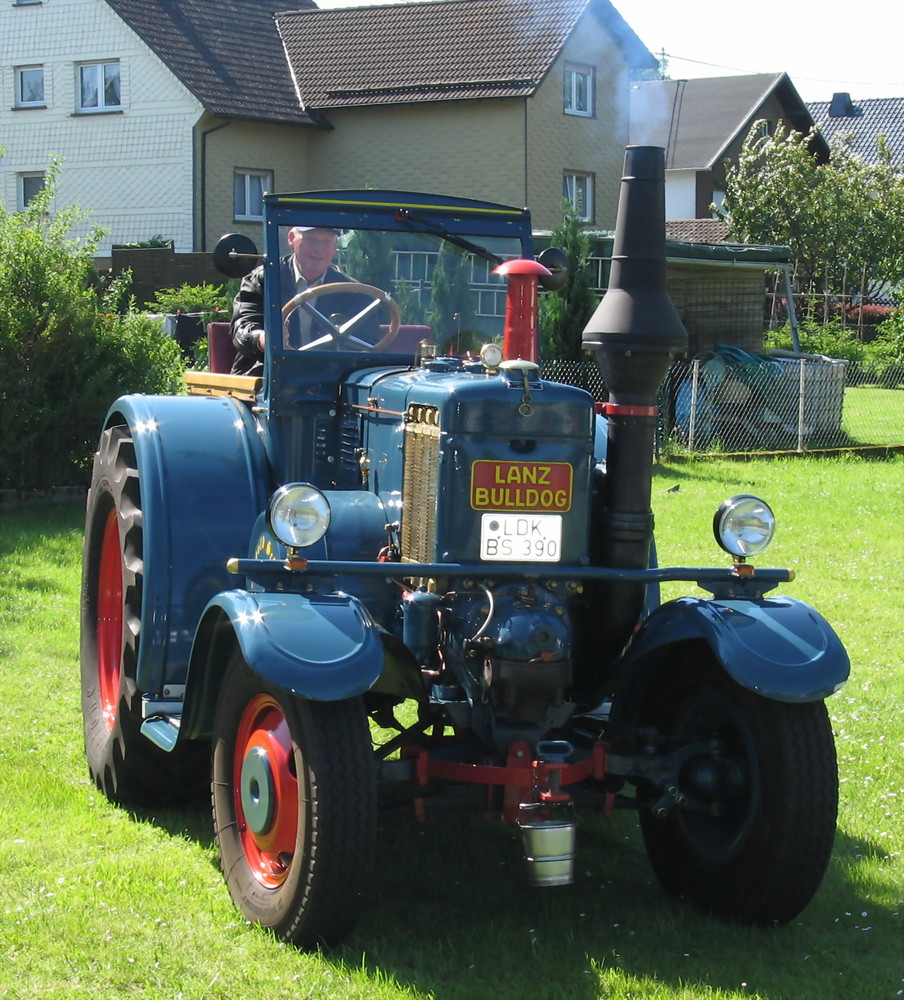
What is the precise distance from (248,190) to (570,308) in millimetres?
13818

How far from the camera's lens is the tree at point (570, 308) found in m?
16.8

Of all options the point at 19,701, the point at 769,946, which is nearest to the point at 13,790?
the point at 19,701

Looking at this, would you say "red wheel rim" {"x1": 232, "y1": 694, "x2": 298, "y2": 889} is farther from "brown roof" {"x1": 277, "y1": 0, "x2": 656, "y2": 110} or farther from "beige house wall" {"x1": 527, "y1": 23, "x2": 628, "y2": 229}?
"beige house wall" {"x1": 527, "y1": 23, "x2": 628, "y2": 229}

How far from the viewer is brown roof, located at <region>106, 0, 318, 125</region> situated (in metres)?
28.1

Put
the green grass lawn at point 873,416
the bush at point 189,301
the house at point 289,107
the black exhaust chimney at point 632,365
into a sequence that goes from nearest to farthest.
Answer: the black exhaust chimney at point 632,365
the green grass lawn at point 873,416
the bush at point 189,301
the house at point 289,107

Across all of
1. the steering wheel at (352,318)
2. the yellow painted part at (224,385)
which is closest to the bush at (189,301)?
the yellow painted part at (224,385)

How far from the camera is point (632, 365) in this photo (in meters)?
4.67

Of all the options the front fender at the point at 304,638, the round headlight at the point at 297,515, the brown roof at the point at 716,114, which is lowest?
the front fender at the point at 304,638

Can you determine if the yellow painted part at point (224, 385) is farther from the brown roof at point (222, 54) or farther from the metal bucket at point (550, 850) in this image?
the brown roof at point (222, 54)

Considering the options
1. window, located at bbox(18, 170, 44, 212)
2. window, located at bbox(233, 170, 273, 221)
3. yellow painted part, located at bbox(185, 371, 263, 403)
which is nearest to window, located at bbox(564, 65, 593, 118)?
window, located at bbox(233, 170, 273, 221)

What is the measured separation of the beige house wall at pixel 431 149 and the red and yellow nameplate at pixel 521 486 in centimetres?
2398

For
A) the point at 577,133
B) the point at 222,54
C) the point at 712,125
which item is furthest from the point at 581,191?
the point at 712,125

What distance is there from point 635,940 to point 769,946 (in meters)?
0.39

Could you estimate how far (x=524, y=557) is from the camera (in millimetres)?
4602
